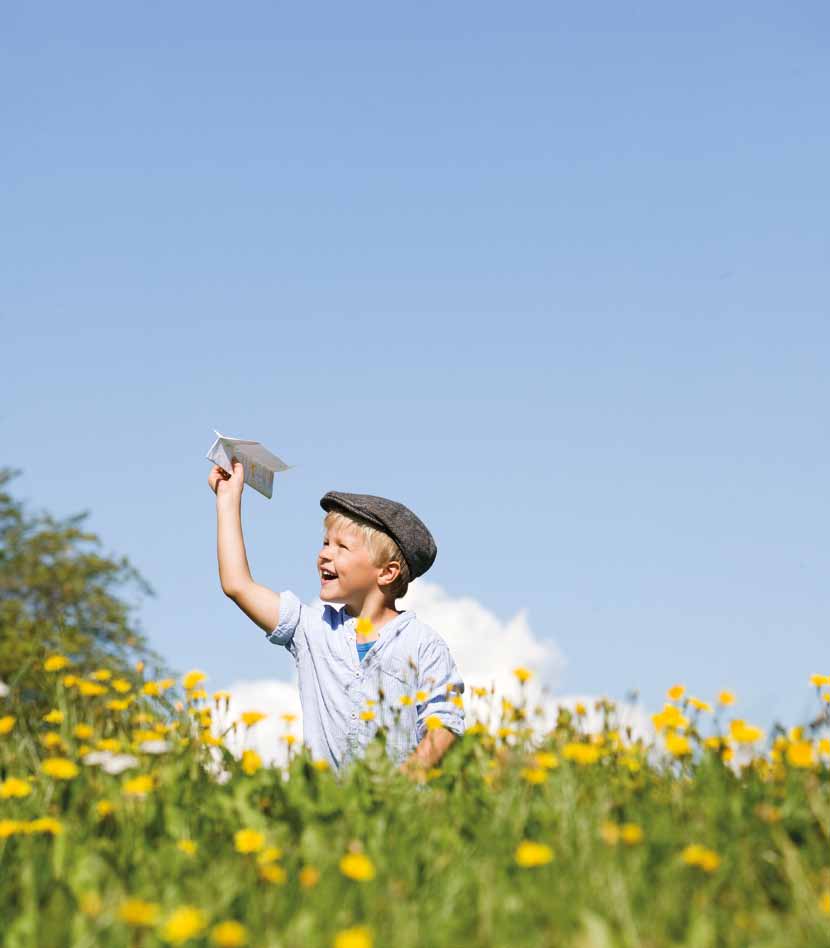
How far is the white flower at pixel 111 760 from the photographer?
4.04 metres

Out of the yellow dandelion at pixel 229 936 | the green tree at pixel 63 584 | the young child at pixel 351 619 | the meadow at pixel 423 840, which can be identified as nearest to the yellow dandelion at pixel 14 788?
the meadow at pixel 423 840

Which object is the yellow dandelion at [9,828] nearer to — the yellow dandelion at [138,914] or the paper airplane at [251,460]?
the yellow dandelion at [138,914]

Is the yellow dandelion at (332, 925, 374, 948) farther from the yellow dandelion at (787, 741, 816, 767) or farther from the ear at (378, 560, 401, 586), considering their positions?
the ear at (378, 560, 401, 586)

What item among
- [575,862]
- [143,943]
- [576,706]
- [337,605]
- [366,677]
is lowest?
[143,943]

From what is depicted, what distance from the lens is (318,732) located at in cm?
605

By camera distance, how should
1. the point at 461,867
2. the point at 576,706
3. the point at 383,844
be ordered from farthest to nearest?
the point at 576,706 → the point at 383,844 → the point at 461,867

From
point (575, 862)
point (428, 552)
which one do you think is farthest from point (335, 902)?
point (428, 552)

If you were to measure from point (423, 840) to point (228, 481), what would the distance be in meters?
3.00

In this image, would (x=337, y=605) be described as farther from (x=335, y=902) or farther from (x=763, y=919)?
(x=763, y=919)

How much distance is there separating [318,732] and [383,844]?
94.9 inches

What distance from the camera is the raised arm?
6.15 meters

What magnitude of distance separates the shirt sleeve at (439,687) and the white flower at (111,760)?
1542 mm

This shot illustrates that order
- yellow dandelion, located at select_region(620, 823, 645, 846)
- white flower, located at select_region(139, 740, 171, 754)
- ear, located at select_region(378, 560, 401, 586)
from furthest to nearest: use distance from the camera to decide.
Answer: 1. ear, located at select_region(378, 560, 401, 586)
2. white flower, located at select_region(139, 740, 171, 754)
3. yellow dandelion, located at select_region(620, 823, 645, 846)

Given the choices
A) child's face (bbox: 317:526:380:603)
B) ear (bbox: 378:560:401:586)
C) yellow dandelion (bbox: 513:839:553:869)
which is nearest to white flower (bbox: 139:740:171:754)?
yellow dandelion (bbox: 513:839:553:869)
